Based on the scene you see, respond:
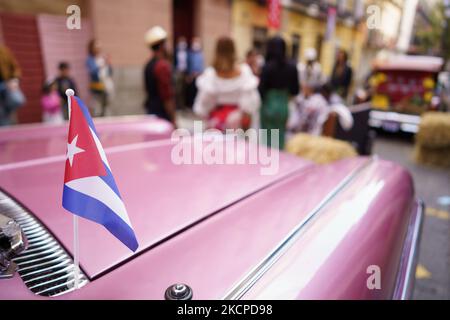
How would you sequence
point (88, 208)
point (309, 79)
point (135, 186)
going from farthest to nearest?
1. point (309, 79)
2. point (135, 186)
3. point (88, 208)

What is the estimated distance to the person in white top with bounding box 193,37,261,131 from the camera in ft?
10.7

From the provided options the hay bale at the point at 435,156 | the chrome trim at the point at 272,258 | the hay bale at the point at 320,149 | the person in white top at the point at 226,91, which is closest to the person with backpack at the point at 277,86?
the hay bale at the point at 320,149

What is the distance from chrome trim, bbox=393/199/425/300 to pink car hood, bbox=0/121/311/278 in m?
0.62

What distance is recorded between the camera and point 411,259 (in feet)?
4.99

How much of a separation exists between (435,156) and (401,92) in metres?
3.14

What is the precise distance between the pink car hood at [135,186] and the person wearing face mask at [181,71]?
24.3 ft

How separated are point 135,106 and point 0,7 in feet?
10.6

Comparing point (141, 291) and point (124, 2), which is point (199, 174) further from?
point (124, 2)

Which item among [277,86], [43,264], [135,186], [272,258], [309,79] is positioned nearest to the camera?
[43,264]

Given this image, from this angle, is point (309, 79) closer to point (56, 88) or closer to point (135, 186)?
point (56, 88)

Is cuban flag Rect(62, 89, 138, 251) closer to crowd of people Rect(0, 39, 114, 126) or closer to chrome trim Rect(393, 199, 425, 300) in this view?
chrome trim Rect(393, 199, 425, 300)

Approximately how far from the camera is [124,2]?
7301mm

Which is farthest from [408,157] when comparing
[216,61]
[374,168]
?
[374,168]

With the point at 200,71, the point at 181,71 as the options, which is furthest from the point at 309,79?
the point at 181,71
